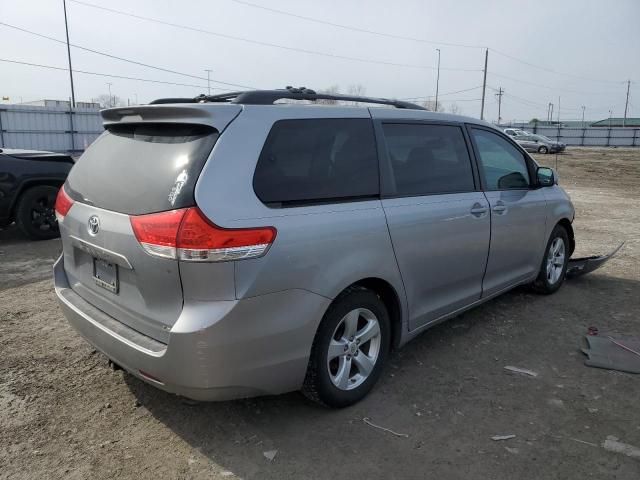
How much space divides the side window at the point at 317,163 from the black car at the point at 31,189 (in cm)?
590

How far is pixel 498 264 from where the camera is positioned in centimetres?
434

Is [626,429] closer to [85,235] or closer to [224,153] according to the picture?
[224,153]

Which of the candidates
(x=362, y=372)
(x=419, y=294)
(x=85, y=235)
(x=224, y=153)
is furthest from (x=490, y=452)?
(x=85, y=235)

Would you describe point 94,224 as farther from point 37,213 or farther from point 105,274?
point 37,213

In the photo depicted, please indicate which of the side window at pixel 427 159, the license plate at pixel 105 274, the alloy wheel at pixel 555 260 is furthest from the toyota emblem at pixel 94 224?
the alloy wheel at pixel 555 260

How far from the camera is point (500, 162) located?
15.0 feet

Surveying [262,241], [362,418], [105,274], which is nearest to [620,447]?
[362,418]

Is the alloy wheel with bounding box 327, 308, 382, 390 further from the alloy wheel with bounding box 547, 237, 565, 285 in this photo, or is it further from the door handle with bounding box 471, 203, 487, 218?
the alloy wheel with bounding box 547, 237, 565, 285

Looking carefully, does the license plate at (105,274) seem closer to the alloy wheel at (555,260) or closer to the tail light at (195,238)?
the tail light at (195,238)

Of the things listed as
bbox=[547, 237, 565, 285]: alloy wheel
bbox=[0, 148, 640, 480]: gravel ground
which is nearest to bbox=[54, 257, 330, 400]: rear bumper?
bbox=[0, 148, 640, 480]: gravel ground

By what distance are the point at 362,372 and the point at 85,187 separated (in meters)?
2.00

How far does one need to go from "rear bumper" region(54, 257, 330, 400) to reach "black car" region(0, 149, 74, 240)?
5.34 meters

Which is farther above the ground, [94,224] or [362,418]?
[94,224]

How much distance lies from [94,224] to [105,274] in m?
0.28
